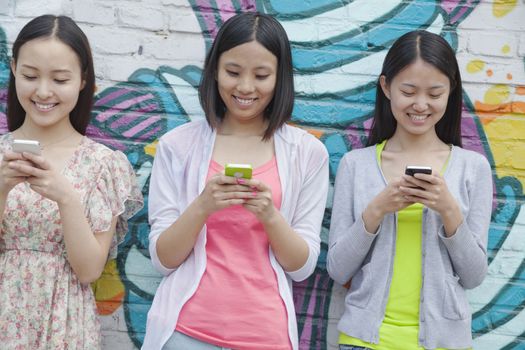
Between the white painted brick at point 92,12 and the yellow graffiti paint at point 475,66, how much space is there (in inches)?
56.4

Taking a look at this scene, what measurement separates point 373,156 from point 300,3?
0.70m

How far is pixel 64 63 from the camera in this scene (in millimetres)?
2816

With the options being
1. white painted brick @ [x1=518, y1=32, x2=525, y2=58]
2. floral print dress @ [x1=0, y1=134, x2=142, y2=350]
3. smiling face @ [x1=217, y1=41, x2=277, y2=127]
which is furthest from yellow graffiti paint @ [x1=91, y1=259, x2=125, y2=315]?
white painted brick @ [x1=518, y1=32, x2=525, y2=58]

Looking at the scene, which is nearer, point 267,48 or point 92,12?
point 267,48

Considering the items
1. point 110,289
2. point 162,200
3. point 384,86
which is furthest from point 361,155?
point 110,289

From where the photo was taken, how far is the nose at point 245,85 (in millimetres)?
2719

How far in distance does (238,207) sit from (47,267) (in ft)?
2.28

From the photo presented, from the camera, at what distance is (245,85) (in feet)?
8.93

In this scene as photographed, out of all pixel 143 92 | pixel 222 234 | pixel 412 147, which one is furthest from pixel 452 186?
pixel 143 92

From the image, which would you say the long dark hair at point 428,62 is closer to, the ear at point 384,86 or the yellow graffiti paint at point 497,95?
the ear at point 384,86

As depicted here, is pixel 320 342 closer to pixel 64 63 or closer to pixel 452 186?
pixel 452 186

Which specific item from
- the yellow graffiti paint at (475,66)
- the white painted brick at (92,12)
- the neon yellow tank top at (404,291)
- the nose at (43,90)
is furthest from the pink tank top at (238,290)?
the yellow graffiti paint at (475,66)

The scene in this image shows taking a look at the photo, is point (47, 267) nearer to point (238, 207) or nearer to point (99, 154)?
point (99, 154)

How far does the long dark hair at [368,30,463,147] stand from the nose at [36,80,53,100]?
1.21 metres
